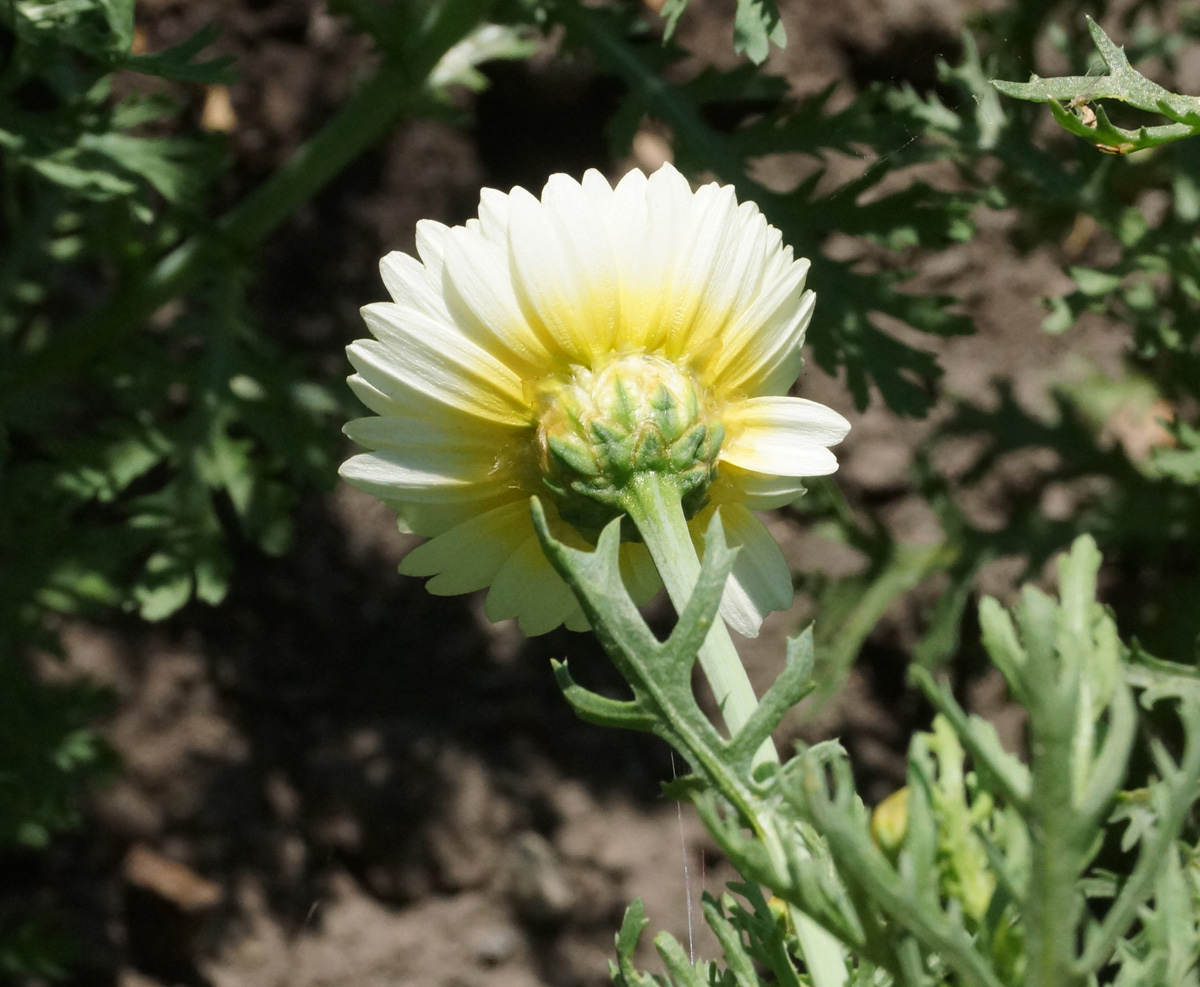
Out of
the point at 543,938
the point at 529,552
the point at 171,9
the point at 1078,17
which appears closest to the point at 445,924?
the point at 543,938

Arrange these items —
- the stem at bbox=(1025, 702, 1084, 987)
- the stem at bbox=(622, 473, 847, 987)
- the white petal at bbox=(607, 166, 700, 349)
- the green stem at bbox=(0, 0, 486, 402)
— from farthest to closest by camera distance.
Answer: the green stem at bbox=(0, 0, 486, 402) → the white petal at bbox=(607, 166, 700, 349) → the stem at bbox=(622, 473, 847, 987) → the stem at bbox=(1025, 702, 1084, 987)

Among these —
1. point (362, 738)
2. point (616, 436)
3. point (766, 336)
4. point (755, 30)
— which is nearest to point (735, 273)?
point (766, 336)

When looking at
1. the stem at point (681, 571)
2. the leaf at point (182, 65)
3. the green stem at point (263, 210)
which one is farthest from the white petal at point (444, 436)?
the green stem at point (263, 210)

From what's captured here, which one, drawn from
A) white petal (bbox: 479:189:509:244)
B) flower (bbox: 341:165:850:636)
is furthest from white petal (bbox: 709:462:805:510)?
white petal (bbox: 479:189:509:244)

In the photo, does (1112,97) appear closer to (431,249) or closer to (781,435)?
(781,435)

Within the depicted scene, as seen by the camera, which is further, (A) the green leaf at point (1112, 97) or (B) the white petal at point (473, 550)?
(B) the white petal at point (473, 550)

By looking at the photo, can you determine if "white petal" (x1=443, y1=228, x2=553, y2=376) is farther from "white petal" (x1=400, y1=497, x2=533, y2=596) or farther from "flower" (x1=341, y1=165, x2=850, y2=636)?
"white petal" (x1=400, y1=497, x2=533, y2=596)

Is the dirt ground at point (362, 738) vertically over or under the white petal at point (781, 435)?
under

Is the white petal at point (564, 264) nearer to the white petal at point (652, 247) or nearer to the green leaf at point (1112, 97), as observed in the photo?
the white petal at point (652, 247)
